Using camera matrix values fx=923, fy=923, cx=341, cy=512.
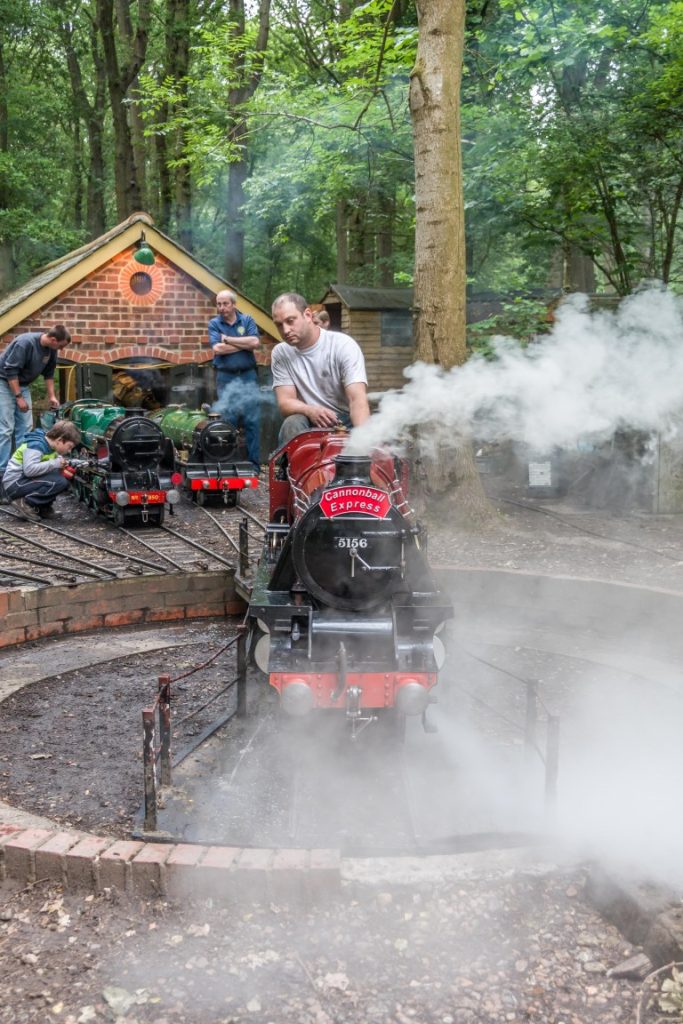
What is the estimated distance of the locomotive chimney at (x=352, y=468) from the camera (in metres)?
4.78

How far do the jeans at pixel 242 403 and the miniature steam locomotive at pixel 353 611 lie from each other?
25.8ft

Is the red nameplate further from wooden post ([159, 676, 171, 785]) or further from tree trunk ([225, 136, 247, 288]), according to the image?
tree trunk ([225, 136, 247, 288])

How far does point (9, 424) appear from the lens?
1051 cm

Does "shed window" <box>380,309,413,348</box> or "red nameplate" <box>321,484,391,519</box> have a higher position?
"shed window" <box>380,309,413,348</box>

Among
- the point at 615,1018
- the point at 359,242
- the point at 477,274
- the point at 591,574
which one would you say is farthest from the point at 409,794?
the point at 359,242

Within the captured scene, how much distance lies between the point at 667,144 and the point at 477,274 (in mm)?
7572

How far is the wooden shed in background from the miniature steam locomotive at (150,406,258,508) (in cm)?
634

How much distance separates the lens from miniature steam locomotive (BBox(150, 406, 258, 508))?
11680 mm

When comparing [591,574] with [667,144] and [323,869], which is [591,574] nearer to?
[323,869]

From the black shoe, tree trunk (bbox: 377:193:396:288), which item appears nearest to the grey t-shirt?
the black shoe

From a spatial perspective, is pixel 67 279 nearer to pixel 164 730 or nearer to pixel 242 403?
pixel 242 403

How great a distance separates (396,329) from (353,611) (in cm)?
1453

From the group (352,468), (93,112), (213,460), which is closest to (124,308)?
(213,460)

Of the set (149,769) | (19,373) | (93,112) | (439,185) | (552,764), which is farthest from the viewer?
(93,112)
